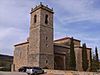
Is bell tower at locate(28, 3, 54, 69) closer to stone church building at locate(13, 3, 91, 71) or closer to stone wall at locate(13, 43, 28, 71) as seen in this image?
stone church building at locate(13, 3, 91, 71)

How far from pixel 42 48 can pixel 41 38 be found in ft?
8.32

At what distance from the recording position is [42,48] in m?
51.3

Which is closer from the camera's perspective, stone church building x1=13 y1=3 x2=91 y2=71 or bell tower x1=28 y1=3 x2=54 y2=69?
bell tower x1=28 y1=3 x2=54 y2=69

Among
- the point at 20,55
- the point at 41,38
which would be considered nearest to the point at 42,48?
the point at 41,38

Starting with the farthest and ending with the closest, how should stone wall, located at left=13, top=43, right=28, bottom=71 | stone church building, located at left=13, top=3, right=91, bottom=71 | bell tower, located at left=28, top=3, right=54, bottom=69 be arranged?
stone wall, located at left=13, top=43, right=28, bottom=71, stone church building, located at left=13, top=3, right=91, bottom=71, bell tower, located at left=28, top=3, right=54, bottom=69

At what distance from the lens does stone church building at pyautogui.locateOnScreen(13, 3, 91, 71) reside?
2014 inches

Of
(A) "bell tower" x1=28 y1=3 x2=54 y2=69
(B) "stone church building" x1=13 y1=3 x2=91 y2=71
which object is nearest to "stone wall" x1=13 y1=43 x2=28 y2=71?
(B) "stone church building" x1=13 y1=3 x2=91 y2=71

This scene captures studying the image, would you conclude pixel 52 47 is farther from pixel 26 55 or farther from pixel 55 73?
pixel 55 73

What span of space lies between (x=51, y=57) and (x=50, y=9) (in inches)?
509

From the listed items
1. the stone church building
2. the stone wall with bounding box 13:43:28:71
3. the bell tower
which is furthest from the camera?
the stone wall with bounding box 13:43:28:71

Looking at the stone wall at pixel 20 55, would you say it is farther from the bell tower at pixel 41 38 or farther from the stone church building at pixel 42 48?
the bell tower at pixel 41 38

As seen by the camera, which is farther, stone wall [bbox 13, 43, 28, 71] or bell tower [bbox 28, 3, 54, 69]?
stone wall [bbox 13, 43, 28, 71]

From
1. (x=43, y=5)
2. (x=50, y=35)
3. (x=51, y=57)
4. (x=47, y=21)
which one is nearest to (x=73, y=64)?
(x=51, y=57)

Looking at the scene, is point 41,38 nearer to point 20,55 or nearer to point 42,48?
point 42,48
